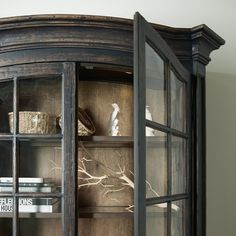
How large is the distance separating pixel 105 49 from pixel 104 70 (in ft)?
0.52

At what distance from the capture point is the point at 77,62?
151cm

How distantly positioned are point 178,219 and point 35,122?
2.05 ft

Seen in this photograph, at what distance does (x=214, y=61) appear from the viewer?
6.78 feet

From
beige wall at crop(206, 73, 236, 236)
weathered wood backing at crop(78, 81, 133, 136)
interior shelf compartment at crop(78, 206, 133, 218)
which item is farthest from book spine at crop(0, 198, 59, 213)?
beige wall at crop(206, 73, 236, 236)

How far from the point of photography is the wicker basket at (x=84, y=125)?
1.64m

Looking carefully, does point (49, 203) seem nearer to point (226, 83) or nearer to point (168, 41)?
point (168, 41)

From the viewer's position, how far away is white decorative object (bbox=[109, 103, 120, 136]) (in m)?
1.74

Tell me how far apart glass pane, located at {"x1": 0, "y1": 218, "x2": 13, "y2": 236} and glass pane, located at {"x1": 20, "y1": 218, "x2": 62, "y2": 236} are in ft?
0.13

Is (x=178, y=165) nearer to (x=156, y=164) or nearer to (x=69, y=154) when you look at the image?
(x=156, y=164)

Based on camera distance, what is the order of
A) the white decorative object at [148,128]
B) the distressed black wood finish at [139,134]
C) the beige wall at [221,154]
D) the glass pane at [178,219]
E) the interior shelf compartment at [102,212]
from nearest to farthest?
the distressed black wood finish at [139,134]
the white decorative object at [148,128]
the glass pane at [178,219]
the interior shelf compartment at [102,212]
the beige wall at [221,154]

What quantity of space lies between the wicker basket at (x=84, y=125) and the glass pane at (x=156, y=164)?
1.27 feet

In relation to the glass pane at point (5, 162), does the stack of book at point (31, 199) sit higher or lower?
Answer: lower

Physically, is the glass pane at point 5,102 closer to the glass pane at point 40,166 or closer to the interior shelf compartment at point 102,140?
the glass pane at point 40,166

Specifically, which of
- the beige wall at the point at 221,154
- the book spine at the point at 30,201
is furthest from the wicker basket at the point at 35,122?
the beige wall at the point at 221,154
